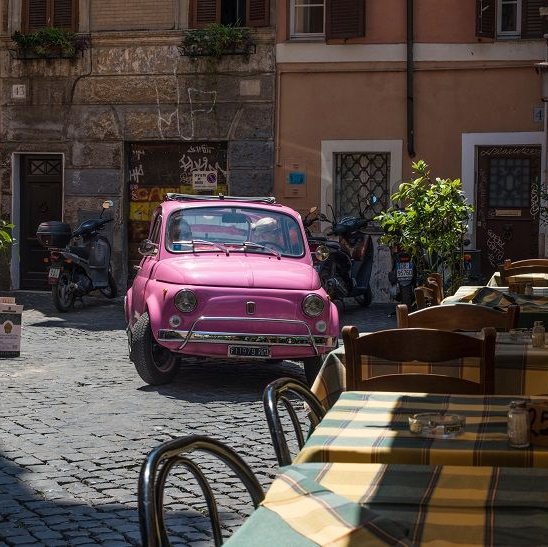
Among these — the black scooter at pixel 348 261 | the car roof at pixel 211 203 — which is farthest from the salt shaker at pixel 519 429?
the black scooter at pixel 348 261

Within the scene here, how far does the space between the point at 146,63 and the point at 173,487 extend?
16.3m

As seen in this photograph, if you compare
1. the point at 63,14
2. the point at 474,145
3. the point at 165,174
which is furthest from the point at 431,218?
the point at 63,14

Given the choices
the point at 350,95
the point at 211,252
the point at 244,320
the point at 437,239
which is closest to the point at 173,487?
the point at 244,320

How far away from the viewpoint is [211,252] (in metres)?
11.6

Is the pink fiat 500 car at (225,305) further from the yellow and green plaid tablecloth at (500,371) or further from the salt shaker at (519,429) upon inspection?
the salt shaker at (519,429)

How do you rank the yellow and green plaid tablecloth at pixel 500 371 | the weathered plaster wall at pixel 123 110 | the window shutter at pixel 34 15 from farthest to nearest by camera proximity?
the window shutter at pixel 34 15 → the weathered plaster wall at pixel 123 110 → the yellow and green plaid tablecloth at pixel 500 371

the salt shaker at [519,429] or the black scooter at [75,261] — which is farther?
the black scooter at [75,261]

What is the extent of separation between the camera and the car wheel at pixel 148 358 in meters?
10.8

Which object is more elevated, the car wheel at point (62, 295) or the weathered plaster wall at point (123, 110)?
the weathered plaster wall at point (123, 110)

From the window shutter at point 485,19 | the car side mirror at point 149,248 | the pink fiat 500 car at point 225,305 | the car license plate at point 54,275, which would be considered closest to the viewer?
the pink fiat 500 car at point 225,305

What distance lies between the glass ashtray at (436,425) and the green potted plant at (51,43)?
19648 millimetres

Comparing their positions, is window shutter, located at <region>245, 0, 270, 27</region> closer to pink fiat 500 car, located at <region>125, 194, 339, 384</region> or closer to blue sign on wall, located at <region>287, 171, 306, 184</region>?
blue sign on wall, located at <region>287, 171, 306, 184</region>

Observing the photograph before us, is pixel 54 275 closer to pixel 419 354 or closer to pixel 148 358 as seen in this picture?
pixel 148 358

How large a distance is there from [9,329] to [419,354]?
8550 mm
